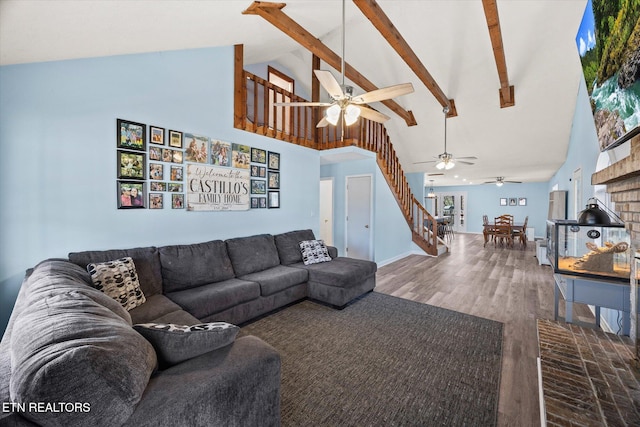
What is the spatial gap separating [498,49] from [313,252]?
366 centimetres

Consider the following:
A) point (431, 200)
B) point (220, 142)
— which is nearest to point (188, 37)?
point (220, 142)

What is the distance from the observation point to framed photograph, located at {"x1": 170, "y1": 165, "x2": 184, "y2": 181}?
3.06m

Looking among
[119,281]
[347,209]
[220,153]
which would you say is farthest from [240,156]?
[347,209]

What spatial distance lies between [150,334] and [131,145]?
2.30 meters

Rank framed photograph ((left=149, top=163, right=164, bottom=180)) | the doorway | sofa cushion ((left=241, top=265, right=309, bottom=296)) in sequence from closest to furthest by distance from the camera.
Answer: framed photograph ((left=149, top=163, right=164, bottom=180)) < sofa cushion ((left=241, top=265, right=309, bottom=296)) < the doorway

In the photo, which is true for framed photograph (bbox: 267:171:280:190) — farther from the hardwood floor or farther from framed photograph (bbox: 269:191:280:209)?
the hardwood floor

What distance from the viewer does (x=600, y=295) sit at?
85.5 inches

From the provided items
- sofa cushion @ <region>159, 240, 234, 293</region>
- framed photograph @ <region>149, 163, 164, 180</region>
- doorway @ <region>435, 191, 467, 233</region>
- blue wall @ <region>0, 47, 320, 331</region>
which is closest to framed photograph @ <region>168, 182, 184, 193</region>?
framed photograph @ <region>149, 163, 164, 180</region>

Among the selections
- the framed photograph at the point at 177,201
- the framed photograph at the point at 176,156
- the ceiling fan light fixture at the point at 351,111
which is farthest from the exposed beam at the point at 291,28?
the framed photograph at the point at 177,201

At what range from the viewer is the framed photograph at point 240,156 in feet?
12.0

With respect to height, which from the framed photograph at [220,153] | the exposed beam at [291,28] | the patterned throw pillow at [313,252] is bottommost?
A: the patterned throw pillow at [313,252]

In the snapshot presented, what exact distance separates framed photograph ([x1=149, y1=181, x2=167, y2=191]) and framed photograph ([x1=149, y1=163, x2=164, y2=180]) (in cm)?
6

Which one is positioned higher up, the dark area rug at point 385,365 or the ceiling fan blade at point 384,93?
the ceiling fan blade at point 384,93

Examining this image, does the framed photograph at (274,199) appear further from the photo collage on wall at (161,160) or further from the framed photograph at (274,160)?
the photo collage on wall at (161,160)
